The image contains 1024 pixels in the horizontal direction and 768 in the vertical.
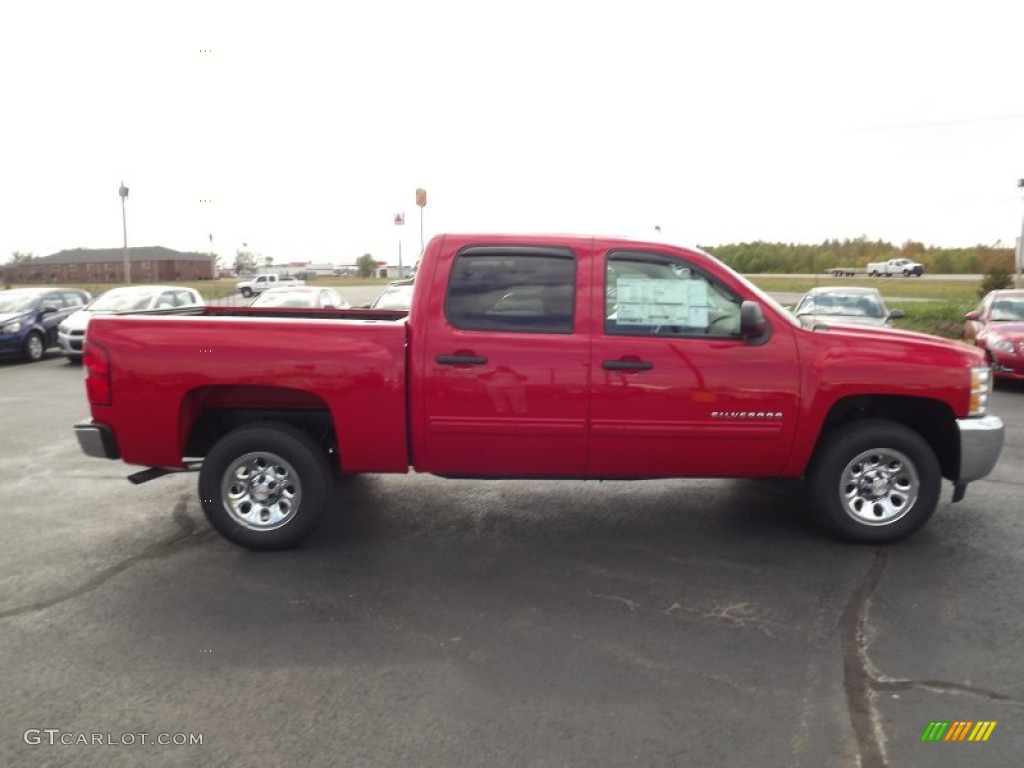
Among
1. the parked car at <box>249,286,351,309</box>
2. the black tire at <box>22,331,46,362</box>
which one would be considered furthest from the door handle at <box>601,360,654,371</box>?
the black tire at <box>22,331,46,362</box>

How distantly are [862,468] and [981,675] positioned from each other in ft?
6.00

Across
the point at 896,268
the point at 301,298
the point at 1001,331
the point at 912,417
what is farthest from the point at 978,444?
the point at 896,268

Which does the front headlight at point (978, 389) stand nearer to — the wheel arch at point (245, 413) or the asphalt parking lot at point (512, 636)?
the asphalt parking lot at point (512, 636)

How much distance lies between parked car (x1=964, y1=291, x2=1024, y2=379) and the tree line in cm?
1193

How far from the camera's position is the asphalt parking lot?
3170mm

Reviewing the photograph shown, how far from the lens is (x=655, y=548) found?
5.32m

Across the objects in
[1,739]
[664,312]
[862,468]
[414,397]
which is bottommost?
[1,739]

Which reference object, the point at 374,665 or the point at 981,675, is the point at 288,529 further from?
the point at 981,675

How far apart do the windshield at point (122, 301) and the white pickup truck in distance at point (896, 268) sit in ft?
177

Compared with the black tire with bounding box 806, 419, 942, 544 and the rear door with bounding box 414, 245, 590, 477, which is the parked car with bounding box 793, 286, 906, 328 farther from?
the rear door with bounding box 414, 245, 590, 477

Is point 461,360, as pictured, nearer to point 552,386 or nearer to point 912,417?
point 552,386

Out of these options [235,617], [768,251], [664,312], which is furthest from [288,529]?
[768,251]

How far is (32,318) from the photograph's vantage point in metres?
17.0

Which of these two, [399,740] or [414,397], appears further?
[414,397]
